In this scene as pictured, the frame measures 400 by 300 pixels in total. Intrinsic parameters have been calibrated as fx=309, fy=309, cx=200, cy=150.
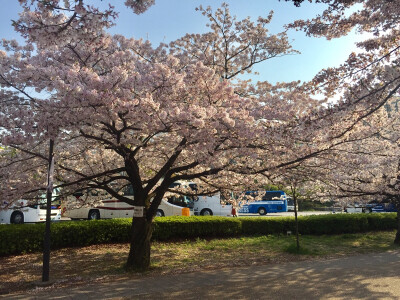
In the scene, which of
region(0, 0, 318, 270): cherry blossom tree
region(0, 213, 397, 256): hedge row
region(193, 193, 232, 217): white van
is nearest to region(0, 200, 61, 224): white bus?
region(0, 213, 397, 256): hedge row

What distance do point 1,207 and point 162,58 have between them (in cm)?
602

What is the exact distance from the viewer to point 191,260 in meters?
9.65

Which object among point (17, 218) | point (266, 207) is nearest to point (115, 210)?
point (17, 218)

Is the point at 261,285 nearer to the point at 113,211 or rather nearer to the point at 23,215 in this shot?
the point at 113,211

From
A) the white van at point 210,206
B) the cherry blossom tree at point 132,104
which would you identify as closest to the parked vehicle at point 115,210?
the white van at point 210,206

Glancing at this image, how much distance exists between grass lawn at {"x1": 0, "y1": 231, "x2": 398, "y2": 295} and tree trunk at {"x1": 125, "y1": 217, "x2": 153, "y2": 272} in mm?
279

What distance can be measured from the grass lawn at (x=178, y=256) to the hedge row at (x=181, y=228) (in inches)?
14.0

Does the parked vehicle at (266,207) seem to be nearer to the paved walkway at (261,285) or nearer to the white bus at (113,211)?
the white bus at (113,211)

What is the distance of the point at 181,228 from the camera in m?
13.7

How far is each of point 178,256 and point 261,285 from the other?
4.49 metres

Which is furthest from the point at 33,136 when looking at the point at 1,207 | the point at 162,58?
the point at 162,58

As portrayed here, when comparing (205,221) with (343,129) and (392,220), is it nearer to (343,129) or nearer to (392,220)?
(343,129)

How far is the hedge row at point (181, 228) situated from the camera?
10.3 meters

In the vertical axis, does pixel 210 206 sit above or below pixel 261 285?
above
